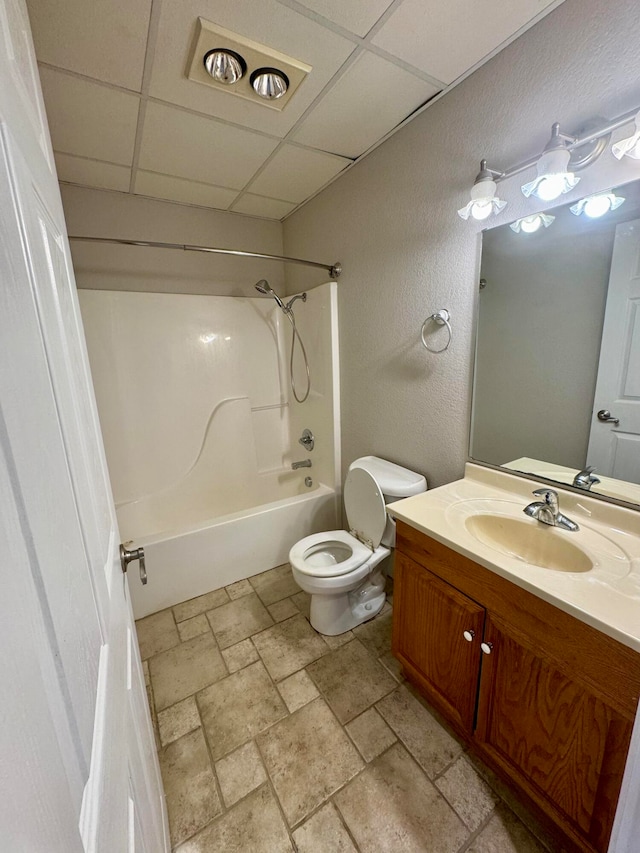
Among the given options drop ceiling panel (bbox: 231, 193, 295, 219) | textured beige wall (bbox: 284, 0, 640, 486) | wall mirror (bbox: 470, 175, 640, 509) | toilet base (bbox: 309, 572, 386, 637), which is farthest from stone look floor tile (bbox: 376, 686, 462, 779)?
drop ceiling panel (bbox: 231, 193, 295, 219)

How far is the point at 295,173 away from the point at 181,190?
2.37 ft

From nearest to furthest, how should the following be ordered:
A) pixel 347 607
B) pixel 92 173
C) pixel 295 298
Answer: pixel 347 607
pixel 92 173
pixel 295 298

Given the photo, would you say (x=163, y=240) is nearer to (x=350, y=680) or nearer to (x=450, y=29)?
(x=450, y=29)

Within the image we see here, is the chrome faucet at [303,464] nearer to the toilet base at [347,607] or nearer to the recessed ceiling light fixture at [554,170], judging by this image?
the toilet base at [347,607]

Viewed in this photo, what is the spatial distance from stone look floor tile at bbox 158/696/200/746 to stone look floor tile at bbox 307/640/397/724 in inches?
19.4

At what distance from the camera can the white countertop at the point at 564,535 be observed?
80 cm

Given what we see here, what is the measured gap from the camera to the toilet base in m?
1.73

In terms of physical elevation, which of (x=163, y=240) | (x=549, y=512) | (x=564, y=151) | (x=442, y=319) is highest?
(x=163, y=240)

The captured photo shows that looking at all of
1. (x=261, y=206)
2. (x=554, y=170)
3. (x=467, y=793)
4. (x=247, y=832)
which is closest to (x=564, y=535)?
(x=467, y=793)

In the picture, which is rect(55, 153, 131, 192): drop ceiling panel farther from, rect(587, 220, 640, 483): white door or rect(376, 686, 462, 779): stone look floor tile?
rect(376, 686, 462, 779): stone look floor tile

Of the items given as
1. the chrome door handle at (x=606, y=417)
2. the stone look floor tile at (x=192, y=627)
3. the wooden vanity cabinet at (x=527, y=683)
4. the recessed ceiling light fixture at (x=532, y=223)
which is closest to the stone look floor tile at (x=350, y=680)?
the wooden vanity cabinet at (x=527, y=683)

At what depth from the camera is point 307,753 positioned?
1.24 metres

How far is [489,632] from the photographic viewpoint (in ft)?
3.41

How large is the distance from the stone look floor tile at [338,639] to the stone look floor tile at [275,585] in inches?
14.8
